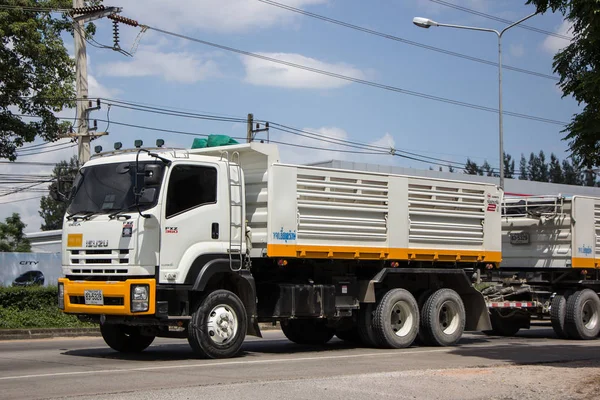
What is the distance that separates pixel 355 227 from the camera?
580 inches

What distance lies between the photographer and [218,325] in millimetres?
12836

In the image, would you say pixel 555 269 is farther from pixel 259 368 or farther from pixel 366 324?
pixel 259 368

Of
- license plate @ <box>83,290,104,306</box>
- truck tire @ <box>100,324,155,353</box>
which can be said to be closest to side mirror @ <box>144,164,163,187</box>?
license plate @ <box>83,290,104,306</box>

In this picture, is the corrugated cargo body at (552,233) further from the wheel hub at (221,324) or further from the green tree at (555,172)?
the green tree at (555,172)

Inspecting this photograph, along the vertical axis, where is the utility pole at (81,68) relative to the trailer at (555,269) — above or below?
above

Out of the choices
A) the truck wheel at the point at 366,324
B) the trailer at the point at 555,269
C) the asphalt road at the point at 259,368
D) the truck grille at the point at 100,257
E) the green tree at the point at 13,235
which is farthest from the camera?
the green tree at the point at 13,235

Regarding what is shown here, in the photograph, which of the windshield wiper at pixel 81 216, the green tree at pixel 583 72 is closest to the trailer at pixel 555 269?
the green tree at pixel 583 72

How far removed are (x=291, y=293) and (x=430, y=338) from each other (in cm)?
331

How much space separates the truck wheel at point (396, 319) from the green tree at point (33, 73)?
35.2ft

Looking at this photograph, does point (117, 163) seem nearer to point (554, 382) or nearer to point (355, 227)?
point (355, 227)

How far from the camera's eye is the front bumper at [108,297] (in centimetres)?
1214

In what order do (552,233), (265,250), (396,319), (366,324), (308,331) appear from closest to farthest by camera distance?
1. (265,250)
2. (366,324)
3. (396,319)
4. (308,331)
5. (552,233)

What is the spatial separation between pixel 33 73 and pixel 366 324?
11173 millimetres

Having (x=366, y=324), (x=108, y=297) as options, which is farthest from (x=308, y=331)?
(x=108, y=297)
